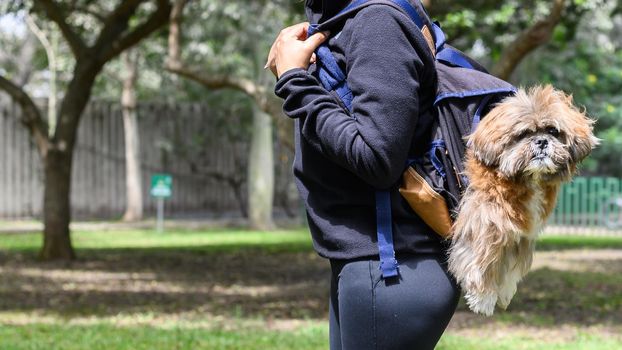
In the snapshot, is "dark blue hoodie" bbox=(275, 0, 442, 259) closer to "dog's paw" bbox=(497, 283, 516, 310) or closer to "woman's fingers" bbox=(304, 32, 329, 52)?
"woman's fingers" bbox=(304, 32, 329, 52)

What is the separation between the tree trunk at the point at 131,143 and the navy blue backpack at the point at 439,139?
71.0 ft

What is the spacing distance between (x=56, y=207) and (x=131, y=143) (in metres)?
8.92

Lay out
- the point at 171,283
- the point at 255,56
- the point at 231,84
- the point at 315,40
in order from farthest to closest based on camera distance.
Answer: the point at 255,56, the point at 171,283, the point at 231,84, the point at 315,40

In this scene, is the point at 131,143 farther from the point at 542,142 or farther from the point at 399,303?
the point at 542,142

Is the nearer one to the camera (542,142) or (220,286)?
(542,142)

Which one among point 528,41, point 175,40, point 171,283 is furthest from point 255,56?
point 528,41

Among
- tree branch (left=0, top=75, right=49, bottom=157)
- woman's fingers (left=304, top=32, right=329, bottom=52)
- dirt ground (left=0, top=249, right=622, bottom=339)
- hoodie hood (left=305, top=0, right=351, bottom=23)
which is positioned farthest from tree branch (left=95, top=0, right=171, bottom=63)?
woman's fingers (left=304, top=32, right=329, bottom=52)

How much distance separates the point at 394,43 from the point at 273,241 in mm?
17532

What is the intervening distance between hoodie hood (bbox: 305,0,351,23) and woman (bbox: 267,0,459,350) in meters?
0.08

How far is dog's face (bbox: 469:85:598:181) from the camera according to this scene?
223 centimetres

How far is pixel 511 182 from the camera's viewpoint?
2.30 m

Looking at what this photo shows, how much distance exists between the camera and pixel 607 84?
2769cm

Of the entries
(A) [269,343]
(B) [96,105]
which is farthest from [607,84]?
(A) [269,343]

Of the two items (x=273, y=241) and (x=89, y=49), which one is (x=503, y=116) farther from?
(x=273, y=241)
